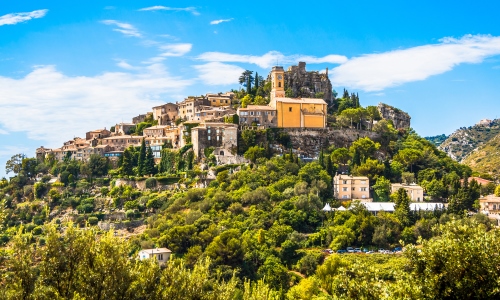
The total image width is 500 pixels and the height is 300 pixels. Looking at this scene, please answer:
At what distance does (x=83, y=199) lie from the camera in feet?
237

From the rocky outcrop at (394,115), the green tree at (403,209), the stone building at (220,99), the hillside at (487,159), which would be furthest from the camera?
the hillside at (487,159)

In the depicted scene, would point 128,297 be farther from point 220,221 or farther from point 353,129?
point 353,129

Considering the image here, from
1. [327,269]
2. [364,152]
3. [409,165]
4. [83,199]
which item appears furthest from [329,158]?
[83,199]

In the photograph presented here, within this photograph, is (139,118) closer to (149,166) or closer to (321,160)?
(149,166)

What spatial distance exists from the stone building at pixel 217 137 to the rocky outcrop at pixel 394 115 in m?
30.2

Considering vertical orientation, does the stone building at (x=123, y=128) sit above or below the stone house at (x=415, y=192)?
above

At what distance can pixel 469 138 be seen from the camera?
15700cm

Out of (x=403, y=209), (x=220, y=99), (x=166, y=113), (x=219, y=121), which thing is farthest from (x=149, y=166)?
(x=403, y=209)

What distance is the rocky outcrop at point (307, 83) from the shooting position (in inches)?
3364

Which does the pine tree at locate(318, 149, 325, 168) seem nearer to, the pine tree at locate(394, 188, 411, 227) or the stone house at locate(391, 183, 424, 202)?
the stone house at locate(391, 183, 424, 202)

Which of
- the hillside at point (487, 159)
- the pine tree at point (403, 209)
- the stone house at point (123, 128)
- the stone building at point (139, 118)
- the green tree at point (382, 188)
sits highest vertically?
the stone building at point (139, 118)

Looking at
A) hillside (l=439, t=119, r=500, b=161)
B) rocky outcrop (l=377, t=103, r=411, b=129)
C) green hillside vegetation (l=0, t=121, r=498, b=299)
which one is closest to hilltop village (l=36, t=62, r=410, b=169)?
rocky outcrop (l=377, t=103, r=411, b=129)

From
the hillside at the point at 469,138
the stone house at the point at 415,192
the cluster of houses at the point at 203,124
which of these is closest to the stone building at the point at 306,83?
the cluster of houses at the point at 203,124

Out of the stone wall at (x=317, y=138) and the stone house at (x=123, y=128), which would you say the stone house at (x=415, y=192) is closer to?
the stone wall at (x=317, y=138)
